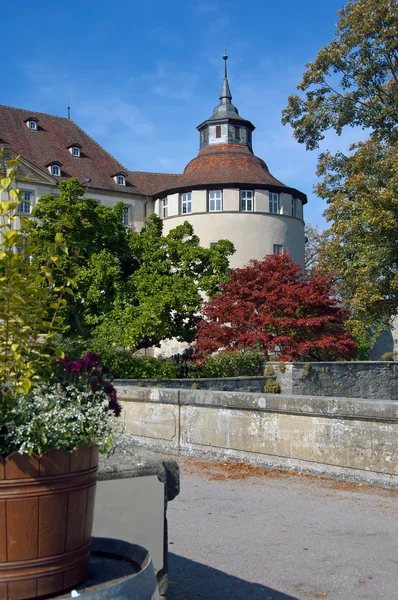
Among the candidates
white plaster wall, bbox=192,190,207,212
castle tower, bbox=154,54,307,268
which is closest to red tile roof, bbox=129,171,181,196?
castle tower, bbox=154,54,307,268

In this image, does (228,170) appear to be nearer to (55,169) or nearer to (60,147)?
(55,169)

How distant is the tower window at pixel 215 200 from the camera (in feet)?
137

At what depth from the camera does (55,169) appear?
4622 centimetres

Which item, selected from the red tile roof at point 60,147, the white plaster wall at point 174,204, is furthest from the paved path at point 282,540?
the red tile roof at point 60,147

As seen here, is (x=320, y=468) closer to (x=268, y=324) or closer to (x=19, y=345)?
(x=19, y=345)

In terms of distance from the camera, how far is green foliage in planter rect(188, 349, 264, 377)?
17578 mm

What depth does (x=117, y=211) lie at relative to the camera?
85.4 feet

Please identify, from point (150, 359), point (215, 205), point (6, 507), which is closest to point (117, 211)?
point (150, 359)

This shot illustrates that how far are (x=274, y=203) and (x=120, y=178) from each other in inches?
506

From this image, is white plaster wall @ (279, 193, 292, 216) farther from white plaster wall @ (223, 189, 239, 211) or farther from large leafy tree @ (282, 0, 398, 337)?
large leafy tree @ (282, 0, 398, 337)

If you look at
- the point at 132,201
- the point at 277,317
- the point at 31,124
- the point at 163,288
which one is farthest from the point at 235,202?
the point at 277,317

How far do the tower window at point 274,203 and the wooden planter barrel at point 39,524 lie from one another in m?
41.4

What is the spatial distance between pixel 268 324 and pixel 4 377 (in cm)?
1753

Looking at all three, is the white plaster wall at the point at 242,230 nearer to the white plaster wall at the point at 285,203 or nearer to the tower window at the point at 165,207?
the white plaster wall at the point at 285,203
